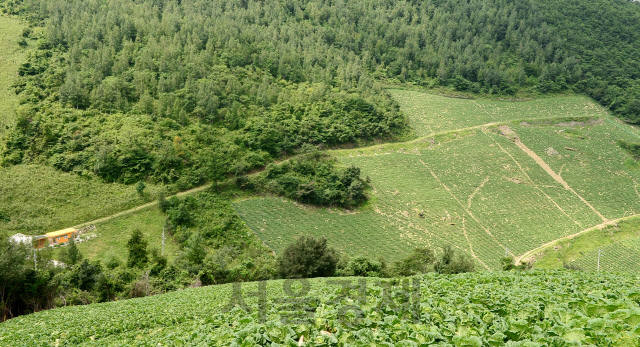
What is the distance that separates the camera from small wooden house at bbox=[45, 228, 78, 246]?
178 ft

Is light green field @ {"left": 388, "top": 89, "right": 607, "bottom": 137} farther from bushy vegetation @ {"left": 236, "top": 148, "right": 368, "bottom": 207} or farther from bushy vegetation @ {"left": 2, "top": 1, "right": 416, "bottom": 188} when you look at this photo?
bushy vegetation @ {"left": 236, "top": 148, "right": 368, "bottom": 207}

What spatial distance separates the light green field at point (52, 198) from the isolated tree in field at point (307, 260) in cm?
2997

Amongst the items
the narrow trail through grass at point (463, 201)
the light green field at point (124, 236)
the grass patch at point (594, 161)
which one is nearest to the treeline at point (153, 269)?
the light green field at point (124, 236)

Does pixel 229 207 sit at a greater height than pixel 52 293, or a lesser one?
lesser

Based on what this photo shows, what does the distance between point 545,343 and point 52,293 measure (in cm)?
4491

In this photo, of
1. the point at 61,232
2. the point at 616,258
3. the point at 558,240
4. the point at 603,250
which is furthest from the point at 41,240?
the point at 616,258

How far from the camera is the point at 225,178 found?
231ft

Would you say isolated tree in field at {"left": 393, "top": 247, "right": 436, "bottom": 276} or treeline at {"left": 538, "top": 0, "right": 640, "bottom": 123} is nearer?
isolated tree in field at {"left": 393, "top": 247, "right": 436, "bottom": 276}

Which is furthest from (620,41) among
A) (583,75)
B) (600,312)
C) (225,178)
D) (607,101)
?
(600,312)

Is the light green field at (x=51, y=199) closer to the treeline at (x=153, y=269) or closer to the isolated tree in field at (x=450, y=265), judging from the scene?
the treeline at (x=153, y=269)

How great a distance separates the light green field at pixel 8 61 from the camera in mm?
73625

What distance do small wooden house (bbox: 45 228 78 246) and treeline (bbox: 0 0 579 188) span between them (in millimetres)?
11842

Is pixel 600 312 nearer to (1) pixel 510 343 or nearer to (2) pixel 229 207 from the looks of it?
(1) pixel 510 343

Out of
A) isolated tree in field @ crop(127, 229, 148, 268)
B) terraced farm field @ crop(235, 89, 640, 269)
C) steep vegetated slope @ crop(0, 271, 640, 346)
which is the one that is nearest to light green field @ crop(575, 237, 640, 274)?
terraced farm field @ crop(235, 89, 640, 269)
